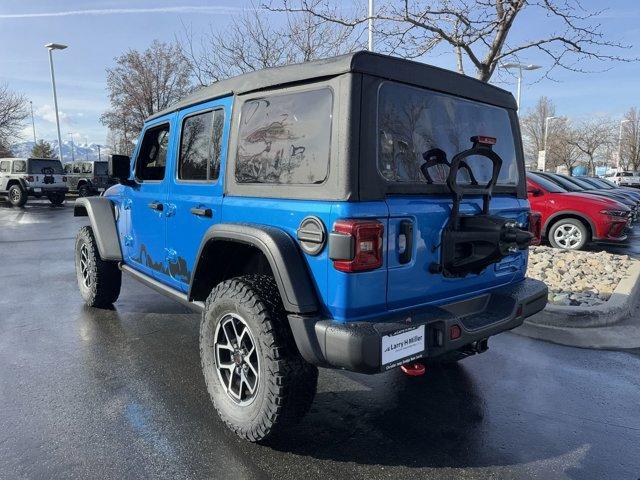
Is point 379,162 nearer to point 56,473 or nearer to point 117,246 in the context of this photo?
point 56,473

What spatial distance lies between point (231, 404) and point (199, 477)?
0.47m

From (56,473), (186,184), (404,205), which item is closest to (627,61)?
(404,205)

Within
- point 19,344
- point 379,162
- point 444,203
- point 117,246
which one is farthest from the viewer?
point 117,246

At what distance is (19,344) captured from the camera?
4266 mm

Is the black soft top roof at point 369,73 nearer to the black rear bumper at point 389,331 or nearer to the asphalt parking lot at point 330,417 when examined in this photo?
the black rear bumper at point 389,331

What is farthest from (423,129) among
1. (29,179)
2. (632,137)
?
Answer: (632,137)

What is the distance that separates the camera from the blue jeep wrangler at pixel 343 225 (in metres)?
2.33

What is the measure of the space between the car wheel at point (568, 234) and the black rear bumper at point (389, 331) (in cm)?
695

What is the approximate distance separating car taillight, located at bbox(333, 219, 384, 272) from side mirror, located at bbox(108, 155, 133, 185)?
2.77 meters

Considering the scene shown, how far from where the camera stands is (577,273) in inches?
250

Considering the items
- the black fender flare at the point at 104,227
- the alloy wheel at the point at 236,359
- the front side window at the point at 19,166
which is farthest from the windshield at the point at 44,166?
the alloy wheel at the point at 236,359

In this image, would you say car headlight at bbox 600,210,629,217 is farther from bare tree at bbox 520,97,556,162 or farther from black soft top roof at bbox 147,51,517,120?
bare tree at bbox 520,97,556,162

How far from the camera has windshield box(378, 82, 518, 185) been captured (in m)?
2.49

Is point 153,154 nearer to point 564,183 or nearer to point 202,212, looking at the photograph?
point 202,212
